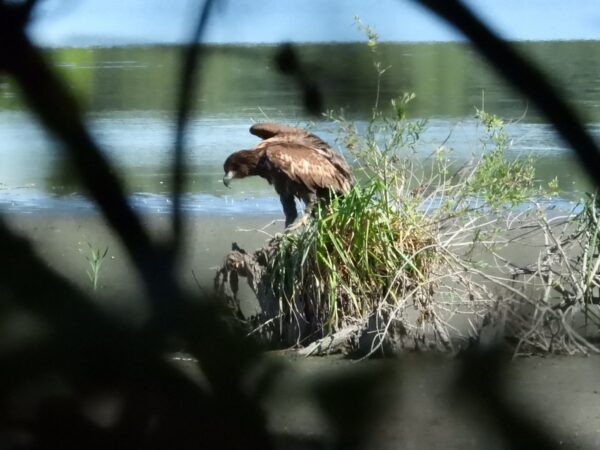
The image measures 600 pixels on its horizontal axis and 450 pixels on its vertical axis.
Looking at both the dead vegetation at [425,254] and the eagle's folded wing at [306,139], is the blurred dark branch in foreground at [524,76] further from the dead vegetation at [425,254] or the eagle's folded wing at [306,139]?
the eagle's folded wing at [306,139]

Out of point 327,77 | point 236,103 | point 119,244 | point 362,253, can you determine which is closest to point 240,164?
point 236,103

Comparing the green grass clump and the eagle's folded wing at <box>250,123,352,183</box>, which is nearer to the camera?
the green grass clump

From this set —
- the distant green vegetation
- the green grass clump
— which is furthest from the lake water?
the green grass clump

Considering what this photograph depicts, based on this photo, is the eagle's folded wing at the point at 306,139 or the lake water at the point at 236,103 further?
the eagle's folded wing at the point at 306,139

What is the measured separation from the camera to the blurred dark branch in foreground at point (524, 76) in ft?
11.2

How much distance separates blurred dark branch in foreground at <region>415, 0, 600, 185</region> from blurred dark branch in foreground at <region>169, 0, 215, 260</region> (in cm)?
71

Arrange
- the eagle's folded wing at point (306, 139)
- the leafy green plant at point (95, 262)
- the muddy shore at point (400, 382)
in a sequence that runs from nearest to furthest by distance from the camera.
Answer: the muddy shore at point (400, 382)
the leafy green plant at point (95, 262)
the eagle's folded wing at point (306, 139)

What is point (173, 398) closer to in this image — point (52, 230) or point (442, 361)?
point (442, 361)

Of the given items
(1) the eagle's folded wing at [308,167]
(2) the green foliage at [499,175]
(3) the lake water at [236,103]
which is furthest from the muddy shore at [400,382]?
(2) the green foliage at [499,175]

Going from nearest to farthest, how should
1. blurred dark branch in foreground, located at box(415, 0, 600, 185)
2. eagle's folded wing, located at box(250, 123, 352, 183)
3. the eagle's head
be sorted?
blurred dark branch in foreground, located at box(415, 0, 600, 185)
eagle's folded wing, located at box(250, 123, 352, 183)
the eagle's head

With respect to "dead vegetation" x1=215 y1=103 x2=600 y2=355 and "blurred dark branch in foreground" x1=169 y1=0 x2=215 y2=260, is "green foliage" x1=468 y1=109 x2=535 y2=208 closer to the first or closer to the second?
"dead vegetation" x1=215 y1=103 x2=600 y2=355

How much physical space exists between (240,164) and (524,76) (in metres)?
1.46

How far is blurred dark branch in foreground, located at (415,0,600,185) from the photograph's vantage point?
3.41 metres

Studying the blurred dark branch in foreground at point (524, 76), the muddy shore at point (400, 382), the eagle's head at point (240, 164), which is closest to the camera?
the muddy shore at point (400, 382)
